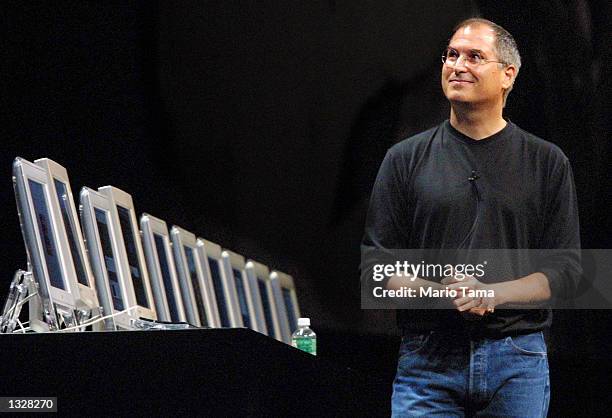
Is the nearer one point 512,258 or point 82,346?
point 82,346

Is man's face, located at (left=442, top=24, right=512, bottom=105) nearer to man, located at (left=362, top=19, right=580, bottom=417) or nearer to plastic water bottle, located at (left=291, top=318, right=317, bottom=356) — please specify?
man, located at (left=362, top=19, right=580, bottom=417)

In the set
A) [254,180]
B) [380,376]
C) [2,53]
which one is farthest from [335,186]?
[2,53]

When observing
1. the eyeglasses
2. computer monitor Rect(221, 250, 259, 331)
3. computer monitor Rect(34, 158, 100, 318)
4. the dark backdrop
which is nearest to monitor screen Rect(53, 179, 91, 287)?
computer monitor Rect(34, 158, 100, 318)

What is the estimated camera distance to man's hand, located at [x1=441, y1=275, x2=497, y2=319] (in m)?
4.40

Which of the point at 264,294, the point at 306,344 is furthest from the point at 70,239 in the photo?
the point at 264,294

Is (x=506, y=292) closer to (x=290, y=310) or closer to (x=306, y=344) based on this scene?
(x=306, y=344)

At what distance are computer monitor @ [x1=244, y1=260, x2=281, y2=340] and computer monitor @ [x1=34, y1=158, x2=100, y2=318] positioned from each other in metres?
1.61

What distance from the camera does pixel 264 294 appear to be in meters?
6.30

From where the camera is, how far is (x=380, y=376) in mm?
5301

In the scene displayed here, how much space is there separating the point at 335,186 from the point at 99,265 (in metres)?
1.26

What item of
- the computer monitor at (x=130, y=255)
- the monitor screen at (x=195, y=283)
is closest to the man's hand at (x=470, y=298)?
the computer monitor at (x=130, y=255)

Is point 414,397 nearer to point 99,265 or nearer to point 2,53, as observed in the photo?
point 99,265

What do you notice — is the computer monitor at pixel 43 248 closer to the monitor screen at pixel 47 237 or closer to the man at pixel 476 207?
the monitor screen at pixel 47 237

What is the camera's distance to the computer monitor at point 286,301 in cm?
586
